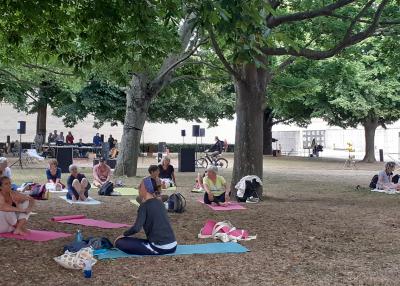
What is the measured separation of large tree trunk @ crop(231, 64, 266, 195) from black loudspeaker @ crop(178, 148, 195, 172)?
10.1 meters

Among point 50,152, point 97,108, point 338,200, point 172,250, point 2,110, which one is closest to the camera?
point 172,250

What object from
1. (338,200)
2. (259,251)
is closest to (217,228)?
(259,251)

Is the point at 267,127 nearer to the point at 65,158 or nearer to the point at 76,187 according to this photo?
the point at 65,158

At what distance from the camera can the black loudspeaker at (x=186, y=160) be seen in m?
22.2

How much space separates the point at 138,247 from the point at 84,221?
281 cm

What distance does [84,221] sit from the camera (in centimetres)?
862

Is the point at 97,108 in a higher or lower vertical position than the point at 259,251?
higher

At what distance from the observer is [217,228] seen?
7.49 metres

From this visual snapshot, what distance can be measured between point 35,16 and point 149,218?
458cm

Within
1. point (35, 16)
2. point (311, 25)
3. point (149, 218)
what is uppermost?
point (311, 25)

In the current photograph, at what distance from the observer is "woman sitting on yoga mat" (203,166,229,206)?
11.0 meters

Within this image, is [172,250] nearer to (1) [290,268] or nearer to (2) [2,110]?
(1) [290,268]

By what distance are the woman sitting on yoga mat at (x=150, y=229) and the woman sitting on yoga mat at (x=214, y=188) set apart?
476 cm

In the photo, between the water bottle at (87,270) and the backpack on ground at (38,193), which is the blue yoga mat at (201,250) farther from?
the backpack on ground at (38,193)
